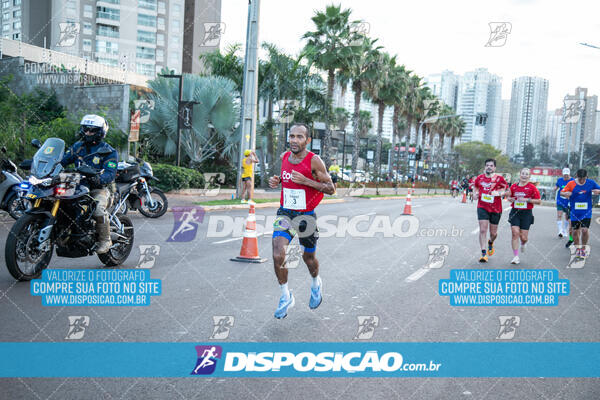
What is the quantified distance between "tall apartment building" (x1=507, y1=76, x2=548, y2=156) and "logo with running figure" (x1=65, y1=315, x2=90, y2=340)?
84837 millimetres

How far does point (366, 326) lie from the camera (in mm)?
5434

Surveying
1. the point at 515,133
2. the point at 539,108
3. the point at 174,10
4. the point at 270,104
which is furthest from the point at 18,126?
the point at 515,133

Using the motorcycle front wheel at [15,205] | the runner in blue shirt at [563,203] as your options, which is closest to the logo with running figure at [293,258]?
the motorcycle front wheel at [15,205]

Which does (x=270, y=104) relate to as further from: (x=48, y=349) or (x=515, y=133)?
(x=515, y=133)

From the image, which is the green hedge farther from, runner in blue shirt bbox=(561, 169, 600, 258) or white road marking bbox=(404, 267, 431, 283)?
runner in blue shirt bbox=(561, 169, 600, 258)

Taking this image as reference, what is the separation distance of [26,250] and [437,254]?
24.7 feet

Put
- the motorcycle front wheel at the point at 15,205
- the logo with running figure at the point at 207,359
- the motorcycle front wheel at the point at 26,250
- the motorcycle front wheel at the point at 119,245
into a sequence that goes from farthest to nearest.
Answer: the motorcycle front wheel at the point at 15,205 → the motorcycle front wheel at the point at 119,245 → the motorcycle front wheel at the point at 26,250 → the logo with running figure at the point at 207,359

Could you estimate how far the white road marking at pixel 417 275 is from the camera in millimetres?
8234

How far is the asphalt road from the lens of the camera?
12.7 feet

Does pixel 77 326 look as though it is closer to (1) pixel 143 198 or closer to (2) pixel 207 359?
(2) pixel 207 359

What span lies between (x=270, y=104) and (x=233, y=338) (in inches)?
1240

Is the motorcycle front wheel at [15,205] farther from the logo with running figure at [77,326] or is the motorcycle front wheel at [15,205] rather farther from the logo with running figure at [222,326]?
the logo with running figure at [222,326]

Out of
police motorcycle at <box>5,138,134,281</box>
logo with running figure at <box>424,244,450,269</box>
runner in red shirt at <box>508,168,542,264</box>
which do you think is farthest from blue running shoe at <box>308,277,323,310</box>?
runner in red shirt at <box>508,168,542,264</box>

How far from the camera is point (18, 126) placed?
16984 millimetres
